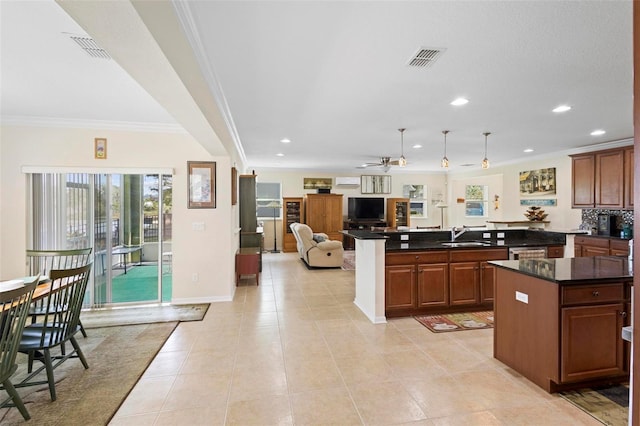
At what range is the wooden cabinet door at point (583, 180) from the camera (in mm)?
5699

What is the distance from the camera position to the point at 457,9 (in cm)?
186

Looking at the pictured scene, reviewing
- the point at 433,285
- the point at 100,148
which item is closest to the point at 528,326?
the point at 433,285

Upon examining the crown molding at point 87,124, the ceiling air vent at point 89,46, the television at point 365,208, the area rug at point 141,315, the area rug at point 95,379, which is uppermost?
the ceiling air vent at point 89,46

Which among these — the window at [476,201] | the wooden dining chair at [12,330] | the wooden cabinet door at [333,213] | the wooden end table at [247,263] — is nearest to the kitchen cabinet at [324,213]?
the wooden cabinet door at [333,213]

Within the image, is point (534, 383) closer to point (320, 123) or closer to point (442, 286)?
point (442, 286)

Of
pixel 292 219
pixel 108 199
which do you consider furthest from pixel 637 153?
pixel 292 219

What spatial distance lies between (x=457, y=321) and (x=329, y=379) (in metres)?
2.07

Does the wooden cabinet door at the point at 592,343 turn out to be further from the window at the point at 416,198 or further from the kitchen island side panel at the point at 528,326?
the window at the point at 416,198

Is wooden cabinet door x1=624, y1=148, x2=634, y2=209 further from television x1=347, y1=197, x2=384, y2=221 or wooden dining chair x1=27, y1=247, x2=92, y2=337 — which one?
wooden dining chair x1=27, y1=247, x2=92, y2=337

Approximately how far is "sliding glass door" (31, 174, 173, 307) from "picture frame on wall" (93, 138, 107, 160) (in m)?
0.28

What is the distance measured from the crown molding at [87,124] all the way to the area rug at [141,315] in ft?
8.36

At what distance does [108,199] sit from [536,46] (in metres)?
5.21

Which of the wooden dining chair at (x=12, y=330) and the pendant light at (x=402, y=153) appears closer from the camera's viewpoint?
the wooden dining chair at (x=12, y=330)

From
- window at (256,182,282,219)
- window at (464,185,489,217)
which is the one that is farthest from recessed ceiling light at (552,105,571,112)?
window at (256,182,282,219)
